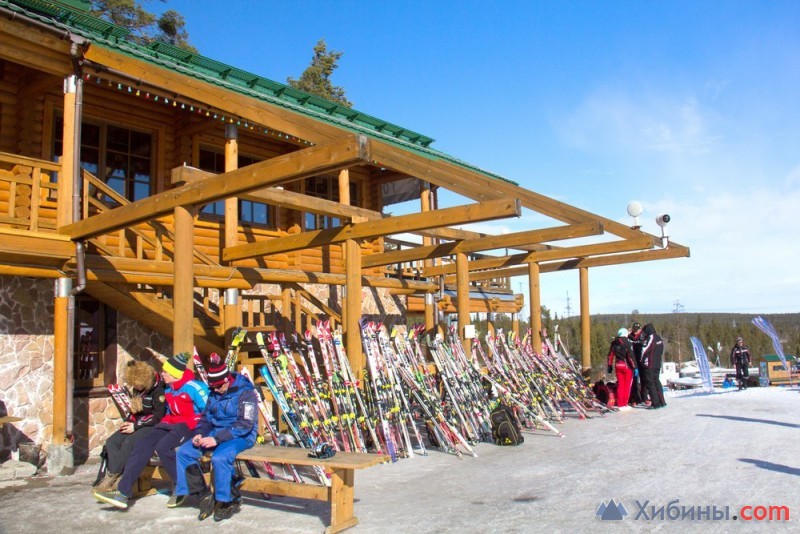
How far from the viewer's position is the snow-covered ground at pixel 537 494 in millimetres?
5105

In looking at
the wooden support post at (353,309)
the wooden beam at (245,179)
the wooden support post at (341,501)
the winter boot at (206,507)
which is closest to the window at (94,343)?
the wooden beam at (245,179)

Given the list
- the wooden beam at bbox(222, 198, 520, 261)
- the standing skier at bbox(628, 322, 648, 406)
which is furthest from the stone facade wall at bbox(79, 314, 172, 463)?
the standing skier at bbox(628, 322, 648, 406)

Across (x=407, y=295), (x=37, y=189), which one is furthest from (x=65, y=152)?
(x=407, y=295)

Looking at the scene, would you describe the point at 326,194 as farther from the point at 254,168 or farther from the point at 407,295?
the point at 254,168

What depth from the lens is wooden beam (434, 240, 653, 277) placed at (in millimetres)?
11675

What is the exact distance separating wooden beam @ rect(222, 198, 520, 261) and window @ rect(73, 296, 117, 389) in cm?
197

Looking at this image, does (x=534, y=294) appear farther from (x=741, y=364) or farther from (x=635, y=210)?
(x=741, y=364)

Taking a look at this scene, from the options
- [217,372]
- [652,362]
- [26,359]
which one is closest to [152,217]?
[217,372]

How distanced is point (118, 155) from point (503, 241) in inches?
259

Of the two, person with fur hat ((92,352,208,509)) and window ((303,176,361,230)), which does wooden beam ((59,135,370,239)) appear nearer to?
person with fur hat ((92,352,208,509))

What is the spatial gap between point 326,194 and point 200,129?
413 cm

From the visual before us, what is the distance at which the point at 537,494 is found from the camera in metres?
5.94

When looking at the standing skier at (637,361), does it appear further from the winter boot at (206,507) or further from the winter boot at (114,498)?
the winter boot at (114,498)

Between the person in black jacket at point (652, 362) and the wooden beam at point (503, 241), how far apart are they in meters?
2.94
